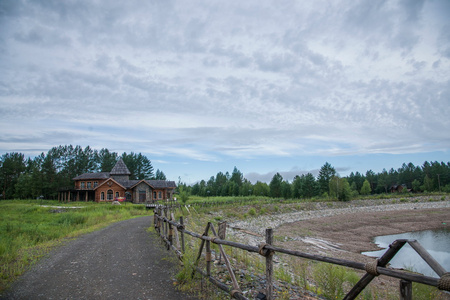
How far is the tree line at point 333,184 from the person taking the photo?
6445 cm

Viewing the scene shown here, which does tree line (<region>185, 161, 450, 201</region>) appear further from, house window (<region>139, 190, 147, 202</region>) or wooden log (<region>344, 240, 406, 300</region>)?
wooden log (<region>344, 240, 406, 300</region>)

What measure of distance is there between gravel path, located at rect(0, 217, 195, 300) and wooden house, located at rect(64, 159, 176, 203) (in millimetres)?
37013

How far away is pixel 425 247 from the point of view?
70.1ft

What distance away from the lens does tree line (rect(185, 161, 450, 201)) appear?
64.4 meters

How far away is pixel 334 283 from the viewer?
6.18m

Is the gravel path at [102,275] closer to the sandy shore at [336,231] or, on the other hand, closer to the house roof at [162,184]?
the sandy shore at [336,231]

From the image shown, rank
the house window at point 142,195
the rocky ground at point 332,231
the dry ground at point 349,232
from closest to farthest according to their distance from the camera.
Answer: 1. the rocky ground at point 332,231
2. the dry ground at point 349,232
3. the house window at point 142,195

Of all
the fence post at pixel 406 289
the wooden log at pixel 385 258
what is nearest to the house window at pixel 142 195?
the wooden log at pixel 385 258

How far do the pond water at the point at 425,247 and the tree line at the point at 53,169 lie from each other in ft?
194

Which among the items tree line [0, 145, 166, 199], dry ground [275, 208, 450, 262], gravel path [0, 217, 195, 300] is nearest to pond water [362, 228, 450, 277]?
dry ground [275, 208, 450, 262]

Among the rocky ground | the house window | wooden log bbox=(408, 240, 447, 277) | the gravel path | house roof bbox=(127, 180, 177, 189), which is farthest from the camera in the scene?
house roof bbox=(127, 180, 177, 189)

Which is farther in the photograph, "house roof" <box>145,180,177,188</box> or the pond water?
"house roof" <box>145,180,177,188</box>

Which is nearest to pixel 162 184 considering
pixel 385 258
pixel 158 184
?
pixel 158 184

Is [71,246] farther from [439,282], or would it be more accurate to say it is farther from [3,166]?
[3,166]
